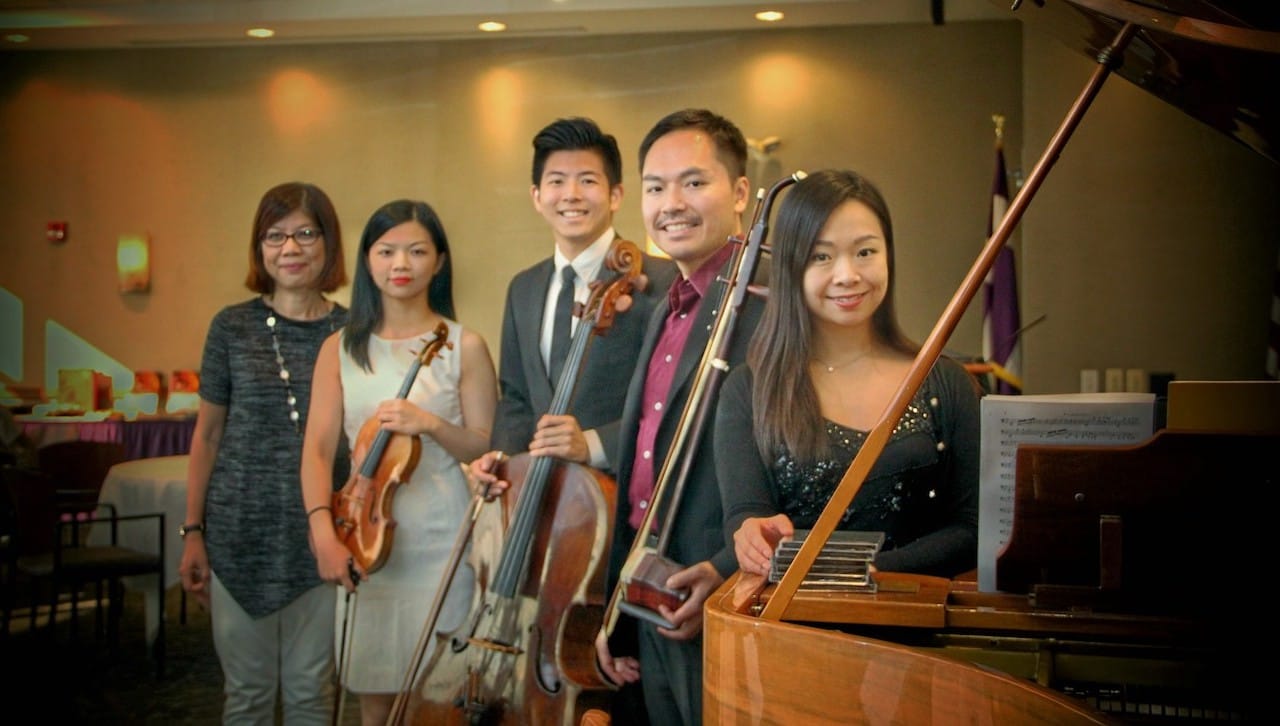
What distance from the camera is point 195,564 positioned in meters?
3.47

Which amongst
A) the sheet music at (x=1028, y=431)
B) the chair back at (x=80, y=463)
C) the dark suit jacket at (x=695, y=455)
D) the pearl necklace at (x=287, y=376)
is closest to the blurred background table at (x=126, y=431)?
the chair back at (x=80, y=463)

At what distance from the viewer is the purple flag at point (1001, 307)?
2.98 m

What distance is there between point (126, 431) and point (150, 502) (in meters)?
0.20

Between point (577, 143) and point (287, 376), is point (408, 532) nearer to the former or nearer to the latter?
point (287, 376)

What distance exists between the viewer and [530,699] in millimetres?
2867

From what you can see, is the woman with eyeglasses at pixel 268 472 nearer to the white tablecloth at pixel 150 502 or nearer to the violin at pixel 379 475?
the white tablecloth at pixel 150 502

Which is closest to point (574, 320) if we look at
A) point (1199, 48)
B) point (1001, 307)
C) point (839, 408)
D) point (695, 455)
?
point (695, 455)

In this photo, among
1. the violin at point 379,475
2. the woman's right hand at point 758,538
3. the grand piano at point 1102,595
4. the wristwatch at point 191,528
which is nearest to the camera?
the grand piano at point 1102,595

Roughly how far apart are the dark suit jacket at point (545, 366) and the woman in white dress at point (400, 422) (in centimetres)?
6

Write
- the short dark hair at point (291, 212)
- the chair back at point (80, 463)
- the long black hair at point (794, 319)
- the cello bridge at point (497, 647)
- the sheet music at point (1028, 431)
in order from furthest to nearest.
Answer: the chair back at point (80, 463) → the short dark hair at point (291, 212) → the cello bridge at point (497, 647) → the long black hair at point (794, 319) → the sheet music at point (1028, 431)

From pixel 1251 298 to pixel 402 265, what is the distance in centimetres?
194

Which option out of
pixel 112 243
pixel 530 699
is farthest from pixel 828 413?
pixel 112 243

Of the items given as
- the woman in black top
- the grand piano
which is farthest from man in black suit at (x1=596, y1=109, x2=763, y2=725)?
the grand piano

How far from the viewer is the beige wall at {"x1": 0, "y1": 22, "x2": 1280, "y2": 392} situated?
9.87ft
